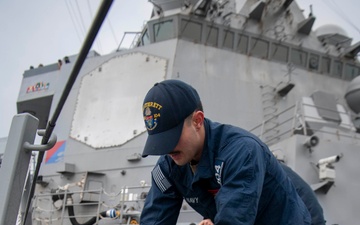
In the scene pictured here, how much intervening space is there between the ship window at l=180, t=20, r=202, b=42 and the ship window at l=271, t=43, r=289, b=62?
170 cm

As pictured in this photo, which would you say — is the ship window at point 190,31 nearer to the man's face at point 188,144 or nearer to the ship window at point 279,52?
the ship window at point 279,52

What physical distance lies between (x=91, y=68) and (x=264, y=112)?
334 cm

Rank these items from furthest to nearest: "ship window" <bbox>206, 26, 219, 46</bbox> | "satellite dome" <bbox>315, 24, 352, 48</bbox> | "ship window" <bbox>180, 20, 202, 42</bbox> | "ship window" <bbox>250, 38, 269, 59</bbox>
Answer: "satellite dome" <bbox>315, 24, 352, 48</bbox> → "ship window" <bbox>250, 38, 269, 59</bbox> → "ship window" <bbox>206, 26, 219, 46</bbox> → "ship window" <bbox>180, 20, 202, 42</bbox>

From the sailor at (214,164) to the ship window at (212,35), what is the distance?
23.7 ft

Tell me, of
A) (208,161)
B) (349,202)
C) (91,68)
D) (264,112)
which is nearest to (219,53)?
(264,112)

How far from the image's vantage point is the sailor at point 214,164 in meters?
1.50

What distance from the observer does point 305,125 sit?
285 inches

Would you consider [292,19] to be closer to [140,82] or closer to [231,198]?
[140,82]

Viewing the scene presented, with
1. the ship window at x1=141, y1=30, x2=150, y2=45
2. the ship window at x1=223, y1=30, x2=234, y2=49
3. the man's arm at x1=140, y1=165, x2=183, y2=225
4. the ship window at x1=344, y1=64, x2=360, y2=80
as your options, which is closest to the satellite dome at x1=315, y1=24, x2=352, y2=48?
the ship window at x1=344, y1=64, x2=360, y2=80

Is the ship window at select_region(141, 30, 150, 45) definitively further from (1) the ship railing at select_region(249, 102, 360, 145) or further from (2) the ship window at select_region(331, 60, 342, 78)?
(2) the ship window at select_region(331, 60, 342, 78)

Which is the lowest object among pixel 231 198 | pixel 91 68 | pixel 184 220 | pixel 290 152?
pixel 231 198

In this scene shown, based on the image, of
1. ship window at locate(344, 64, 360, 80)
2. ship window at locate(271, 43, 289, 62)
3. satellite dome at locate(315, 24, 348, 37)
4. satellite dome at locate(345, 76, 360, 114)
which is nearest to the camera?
satellite dome at locate(345, 76, 360, 114)

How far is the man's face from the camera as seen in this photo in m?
1.63

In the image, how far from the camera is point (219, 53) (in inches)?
352
